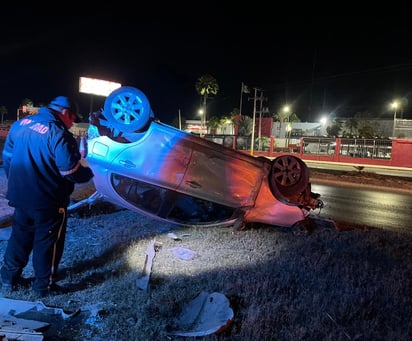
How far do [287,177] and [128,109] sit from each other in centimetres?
216

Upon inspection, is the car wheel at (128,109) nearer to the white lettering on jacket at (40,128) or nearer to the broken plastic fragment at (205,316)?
the white lettering on jacket at (40,128)

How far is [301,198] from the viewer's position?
5246 mm

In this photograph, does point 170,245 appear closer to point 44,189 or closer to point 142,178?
point 142,178

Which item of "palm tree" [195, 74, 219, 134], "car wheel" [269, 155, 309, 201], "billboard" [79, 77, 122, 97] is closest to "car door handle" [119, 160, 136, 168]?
"car wheel" [269, 155, 309, 201]

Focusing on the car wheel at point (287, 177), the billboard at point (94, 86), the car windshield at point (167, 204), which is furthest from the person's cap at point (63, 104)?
the billboard at point (94, 86)

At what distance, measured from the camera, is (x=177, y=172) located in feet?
15.2

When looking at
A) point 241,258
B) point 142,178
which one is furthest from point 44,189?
point 241,258

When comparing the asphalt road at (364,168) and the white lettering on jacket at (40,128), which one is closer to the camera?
the white lettering on jacket at (40,128)

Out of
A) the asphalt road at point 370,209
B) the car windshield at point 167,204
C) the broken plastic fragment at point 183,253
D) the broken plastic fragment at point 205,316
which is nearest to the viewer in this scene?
the broken plastic fragment at point 205,316

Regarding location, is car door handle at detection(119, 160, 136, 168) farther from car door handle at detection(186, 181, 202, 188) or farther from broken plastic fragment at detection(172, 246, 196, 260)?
broken plastic fragment at detection(172, 246, 196, 260)

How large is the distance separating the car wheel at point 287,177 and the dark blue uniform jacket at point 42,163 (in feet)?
8.41

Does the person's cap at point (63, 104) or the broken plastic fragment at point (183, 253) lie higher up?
the person's cap at point (63, 104)

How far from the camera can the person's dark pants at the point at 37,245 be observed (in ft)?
10.8

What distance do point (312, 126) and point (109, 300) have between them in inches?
2317
